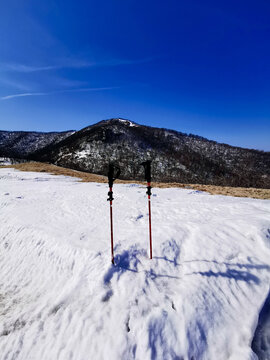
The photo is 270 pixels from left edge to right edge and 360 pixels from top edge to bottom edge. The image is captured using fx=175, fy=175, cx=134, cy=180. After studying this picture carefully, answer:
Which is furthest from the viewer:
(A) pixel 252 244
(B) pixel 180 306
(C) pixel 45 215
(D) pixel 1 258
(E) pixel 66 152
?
(E) pixel 66 152

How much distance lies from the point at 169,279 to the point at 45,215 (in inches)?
268

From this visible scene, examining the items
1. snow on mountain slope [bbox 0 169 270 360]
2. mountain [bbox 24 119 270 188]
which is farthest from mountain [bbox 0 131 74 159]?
snow on mountain slope [bbox 0 169 270 360]

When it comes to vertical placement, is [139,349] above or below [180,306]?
below

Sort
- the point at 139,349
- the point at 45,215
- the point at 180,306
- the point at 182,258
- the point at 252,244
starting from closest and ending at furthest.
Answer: the point at 139,349
the point at 180,306
the point at 182,258
the point at 252,244
the point at 45,215

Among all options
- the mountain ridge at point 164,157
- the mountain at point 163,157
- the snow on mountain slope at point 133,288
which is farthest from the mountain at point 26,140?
the snow on mountain slope at point 133,288

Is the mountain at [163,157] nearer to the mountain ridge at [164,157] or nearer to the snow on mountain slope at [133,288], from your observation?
the mountain ridge at [164,157]

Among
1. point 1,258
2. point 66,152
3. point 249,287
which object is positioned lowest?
point 1,258

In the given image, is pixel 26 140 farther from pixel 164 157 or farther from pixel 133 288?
pixel 133 288

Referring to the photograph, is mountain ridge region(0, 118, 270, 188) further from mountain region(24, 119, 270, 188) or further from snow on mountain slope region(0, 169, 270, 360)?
snow on mountain slope region(0, 169, 270, 360)

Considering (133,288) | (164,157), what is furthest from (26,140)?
(133,288)

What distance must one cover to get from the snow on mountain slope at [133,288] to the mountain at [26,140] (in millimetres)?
158951

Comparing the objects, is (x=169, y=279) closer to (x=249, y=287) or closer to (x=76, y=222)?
(x=249, y=287)

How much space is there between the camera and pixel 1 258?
6266mm

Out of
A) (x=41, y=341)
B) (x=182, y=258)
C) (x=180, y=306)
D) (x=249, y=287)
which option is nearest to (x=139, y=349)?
(x=180, y=306)
